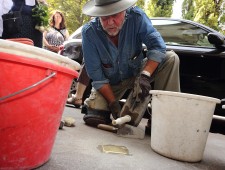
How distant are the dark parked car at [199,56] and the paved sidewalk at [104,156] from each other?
0.95 metres

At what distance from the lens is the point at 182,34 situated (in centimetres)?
343

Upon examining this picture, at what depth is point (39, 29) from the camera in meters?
1.87

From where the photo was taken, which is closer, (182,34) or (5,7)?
(5,7)

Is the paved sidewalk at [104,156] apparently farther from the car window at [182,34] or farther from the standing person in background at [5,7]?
the car window at [182,34]

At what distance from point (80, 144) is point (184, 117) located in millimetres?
737

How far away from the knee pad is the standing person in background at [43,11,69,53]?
2.46 meters

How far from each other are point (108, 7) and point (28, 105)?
4.54 ft

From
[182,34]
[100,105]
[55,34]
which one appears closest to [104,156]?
[100,105]

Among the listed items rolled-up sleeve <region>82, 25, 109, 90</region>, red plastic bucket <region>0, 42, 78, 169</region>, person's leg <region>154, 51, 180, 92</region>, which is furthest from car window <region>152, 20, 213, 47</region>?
red plastic bucket <region>0, 42, 78, 169</region>

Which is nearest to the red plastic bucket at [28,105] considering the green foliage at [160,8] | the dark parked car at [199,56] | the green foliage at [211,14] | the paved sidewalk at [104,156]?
the paved sidewalk at [104,156]

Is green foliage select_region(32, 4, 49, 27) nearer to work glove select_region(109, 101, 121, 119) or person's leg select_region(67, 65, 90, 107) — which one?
work glove select_region(109, 101, 121, 119)

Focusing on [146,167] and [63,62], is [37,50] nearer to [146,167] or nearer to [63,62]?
[63,62]

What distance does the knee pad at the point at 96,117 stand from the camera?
257 cm

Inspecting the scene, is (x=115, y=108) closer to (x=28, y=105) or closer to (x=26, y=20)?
(x=26, y=20)
